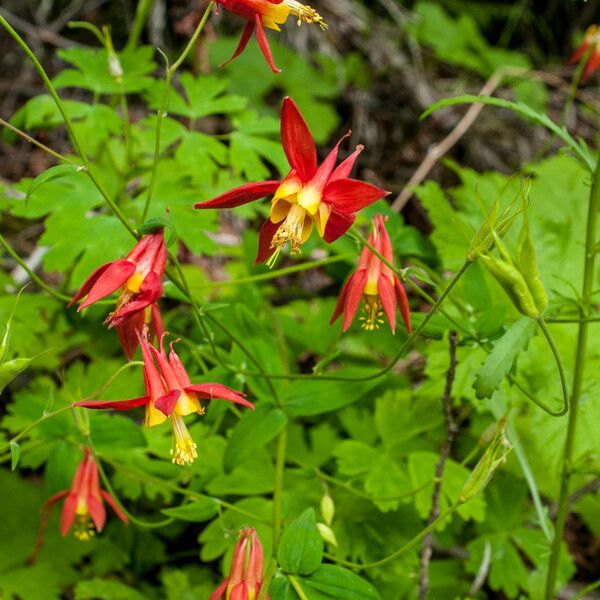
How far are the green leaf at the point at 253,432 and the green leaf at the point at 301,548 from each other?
28 centimetres

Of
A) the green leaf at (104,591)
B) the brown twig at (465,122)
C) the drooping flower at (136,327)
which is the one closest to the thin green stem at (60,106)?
the drooping flower at (136,327)

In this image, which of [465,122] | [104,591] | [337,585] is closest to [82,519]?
[104,591]

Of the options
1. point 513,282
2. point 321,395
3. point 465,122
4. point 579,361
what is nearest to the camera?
point 513,282

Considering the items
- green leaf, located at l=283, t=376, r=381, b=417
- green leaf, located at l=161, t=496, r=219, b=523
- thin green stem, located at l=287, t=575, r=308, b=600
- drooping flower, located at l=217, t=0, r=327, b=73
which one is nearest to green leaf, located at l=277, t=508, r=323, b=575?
thin green stem, located at l=287, t=575, r=308, b=600

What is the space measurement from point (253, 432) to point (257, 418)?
0.13 ft

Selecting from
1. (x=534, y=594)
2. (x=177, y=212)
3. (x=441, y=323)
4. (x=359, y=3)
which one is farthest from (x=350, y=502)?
(x=359, y=3)

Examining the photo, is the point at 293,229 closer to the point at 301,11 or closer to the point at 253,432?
the point at 301,11

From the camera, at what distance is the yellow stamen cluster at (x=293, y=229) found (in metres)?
1.25

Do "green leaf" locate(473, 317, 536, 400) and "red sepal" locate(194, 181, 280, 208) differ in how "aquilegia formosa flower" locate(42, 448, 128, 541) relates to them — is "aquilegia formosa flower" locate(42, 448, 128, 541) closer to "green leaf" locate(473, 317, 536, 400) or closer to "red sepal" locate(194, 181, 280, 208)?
"red sepal" locate(194, 181, 280, 208)

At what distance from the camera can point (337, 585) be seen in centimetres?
132

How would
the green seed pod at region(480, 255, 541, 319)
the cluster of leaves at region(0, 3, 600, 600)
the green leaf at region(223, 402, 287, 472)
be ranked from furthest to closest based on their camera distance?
the cluster of leaves at region(0, 3, 600, 600), the green leaf at region(223, 402, 287, 472), the green seed pod at region(480, 255, 541, 319)

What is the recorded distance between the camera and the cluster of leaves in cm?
170

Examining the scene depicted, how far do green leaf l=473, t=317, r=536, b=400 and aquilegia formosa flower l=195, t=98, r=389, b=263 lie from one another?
1.04ft

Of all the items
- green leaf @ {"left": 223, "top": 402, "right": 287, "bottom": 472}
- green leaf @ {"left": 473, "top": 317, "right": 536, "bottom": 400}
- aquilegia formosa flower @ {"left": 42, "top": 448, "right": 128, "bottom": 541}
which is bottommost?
aquilegia formosa flower @ {"left": 42, "top": 448, "right": 128, "bottom": 541}
